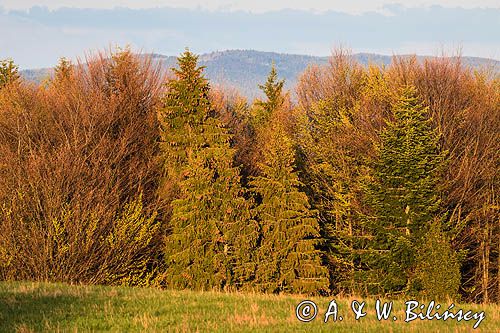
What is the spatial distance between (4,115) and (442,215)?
2380 centimetres

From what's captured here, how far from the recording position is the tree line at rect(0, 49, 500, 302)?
2861 centimetres

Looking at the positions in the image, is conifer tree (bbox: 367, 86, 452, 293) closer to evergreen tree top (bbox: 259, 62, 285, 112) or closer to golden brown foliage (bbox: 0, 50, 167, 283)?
golden brown foliage (bbox: 0, 50, 167, 283)

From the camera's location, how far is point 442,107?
119ft

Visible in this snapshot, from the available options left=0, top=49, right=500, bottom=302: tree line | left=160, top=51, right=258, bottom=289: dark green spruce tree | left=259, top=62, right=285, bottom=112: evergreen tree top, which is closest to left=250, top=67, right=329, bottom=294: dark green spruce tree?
left=0, top=49, right=500, bottom=302: tree line

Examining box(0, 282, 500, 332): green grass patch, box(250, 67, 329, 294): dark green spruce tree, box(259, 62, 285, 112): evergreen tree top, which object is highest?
box(259, 62, 285, 112): evergreen tree top

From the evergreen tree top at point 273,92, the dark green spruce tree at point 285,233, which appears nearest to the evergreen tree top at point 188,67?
the dark green spruce tree at point 285,233

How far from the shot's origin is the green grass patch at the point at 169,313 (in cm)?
1279

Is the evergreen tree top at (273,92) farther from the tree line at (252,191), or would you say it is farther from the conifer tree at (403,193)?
the conifer tree at (403,193)

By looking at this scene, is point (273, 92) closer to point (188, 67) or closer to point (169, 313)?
point (188, 67)

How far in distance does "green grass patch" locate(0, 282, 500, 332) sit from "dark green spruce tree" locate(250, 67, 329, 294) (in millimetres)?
15441

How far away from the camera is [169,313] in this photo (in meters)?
14.5

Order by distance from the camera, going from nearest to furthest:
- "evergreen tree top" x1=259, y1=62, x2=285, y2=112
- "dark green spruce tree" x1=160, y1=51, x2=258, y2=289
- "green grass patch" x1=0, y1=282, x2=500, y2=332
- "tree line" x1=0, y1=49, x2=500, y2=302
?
"green grass patch" x1=0, y1=282, x2=500, y2=332 < "tree line" x1=0, y1=49, x2=500, y2=302 < "dark green spruce tree" x1=160, y1=51, x2=258, y2=289 < "evergreen tree top" x1=259, y1=62, x2=285, y2=112

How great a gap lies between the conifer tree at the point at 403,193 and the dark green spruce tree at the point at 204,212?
6814 millimetres

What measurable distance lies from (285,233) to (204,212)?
4529mm
